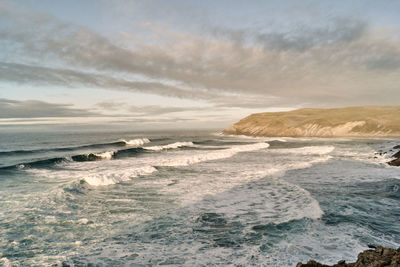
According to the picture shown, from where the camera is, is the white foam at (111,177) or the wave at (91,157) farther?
the wave at (91,157)

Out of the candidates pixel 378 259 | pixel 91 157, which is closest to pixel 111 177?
pixel 378 259

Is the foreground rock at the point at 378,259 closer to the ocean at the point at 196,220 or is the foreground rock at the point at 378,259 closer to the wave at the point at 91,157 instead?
the ocean at the point at 196,220

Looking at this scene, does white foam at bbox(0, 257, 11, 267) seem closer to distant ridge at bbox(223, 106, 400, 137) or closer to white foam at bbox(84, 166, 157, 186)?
white foam at bbox(84, 166, 157, 186)

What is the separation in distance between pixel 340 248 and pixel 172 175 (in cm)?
1442

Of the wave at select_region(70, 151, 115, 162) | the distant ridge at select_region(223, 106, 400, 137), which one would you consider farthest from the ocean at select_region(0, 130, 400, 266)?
the distant ridge at select_region(223, 106, 400, 137)

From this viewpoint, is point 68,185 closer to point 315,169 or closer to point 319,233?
point 319,233

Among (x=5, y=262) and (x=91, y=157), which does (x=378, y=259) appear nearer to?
(x=5, y=262)

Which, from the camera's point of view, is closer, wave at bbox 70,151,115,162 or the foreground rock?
the foreground rock

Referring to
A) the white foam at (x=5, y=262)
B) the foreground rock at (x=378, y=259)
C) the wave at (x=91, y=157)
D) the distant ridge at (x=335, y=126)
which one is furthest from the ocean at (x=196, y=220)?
the distant ridge at (x=335, y=126)

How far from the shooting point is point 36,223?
9812 mm

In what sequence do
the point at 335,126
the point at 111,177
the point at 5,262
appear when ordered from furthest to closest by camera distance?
the point at 335,126 → the point at 111,177 → the point at 5,262

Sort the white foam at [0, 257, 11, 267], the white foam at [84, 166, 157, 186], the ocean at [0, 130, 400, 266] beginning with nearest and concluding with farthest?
the white foam at [0, 257, 11, 267] < the ocean at [0, 130, 400, 266] < the white foam at [84, 166, 157, 186]

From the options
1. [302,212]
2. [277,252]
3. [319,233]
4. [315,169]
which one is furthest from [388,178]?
[277,252]

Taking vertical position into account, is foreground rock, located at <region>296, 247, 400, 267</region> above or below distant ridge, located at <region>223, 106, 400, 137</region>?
below
